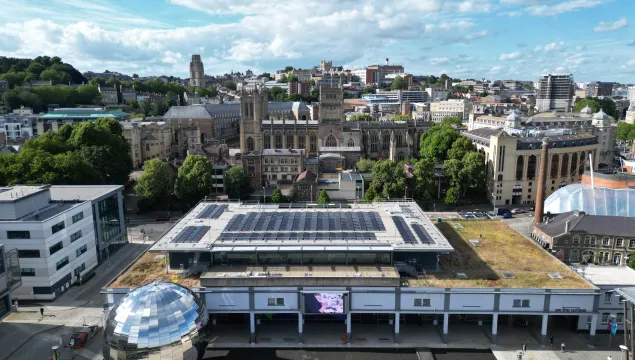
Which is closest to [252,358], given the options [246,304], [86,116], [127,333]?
[246,304]

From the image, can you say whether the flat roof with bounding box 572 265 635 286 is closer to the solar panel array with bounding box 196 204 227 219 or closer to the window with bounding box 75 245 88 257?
the solar panel array with bounding box 196 204 227 219

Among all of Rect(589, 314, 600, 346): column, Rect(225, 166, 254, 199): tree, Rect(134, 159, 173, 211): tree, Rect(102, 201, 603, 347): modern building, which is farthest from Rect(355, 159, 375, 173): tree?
Rect(589, 314, 600, 346): column

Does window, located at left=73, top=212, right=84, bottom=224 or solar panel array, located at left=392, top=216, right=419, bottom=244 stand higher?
window, located at left=73, top=212, right=84, bottom=224

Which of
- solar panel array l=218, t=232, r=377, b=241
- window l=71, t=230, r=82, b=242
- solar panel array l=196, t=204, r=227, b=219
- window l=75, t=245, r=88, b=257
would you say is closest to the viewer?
solar panel array l=218, t=232, r=377, b=241

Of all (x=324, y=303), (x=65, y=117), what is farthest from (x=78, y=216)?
(x=65, y=117)

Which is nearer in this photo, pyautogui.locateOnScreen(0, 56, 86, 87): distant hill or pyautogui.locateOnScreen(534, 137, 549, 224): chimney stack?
pyautogui.locateOnScreen(534, 137, 549, 224): chimney stack

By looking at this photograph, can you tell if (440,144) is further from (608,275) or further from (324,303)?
(324,303)
